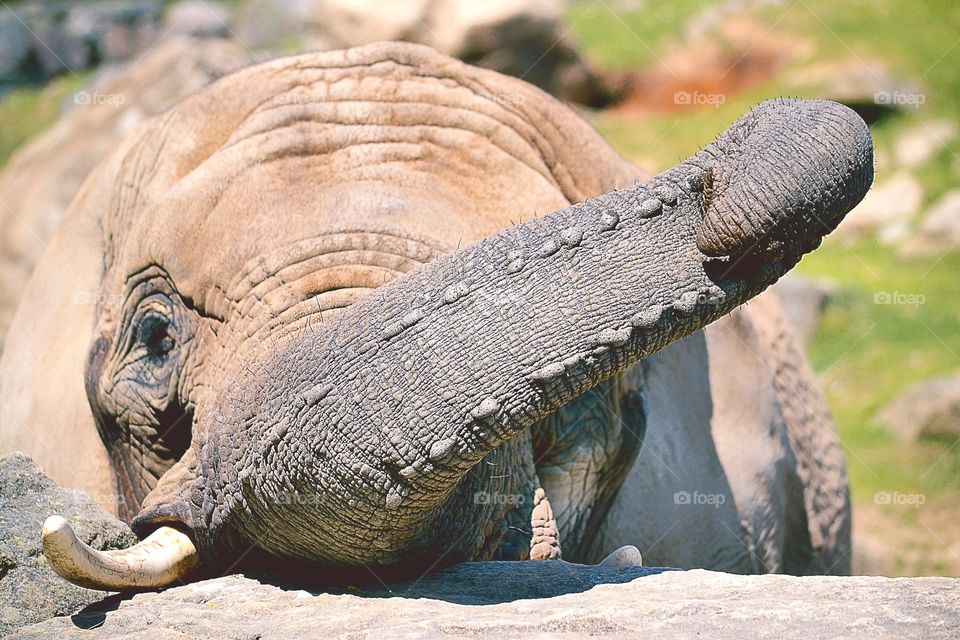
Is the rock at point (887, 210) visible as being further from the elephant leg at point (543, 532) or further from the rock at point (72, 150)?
the elephant leg at point (543, 532)

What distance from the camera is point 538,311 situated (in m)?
2.13

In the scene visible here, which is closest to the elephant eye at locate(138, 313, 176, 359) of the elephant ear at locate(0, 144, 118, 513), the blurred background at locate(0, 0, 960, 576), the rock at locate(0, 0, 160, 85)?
the elephant ear at locate(0, 144, 118, 513)

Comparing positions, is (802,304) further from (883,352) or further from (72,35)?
(72,35)

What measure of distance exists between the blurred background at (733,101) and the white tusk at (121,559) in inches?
139

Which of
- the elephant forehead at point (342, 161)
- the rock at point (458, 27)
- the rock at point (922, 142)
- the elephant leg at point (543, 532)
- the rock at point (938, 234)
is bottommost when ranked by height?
the elephant leg at point (543, 532)

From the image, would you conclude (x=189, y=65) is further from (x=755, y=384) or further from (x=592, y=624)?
(x=592, y=624)

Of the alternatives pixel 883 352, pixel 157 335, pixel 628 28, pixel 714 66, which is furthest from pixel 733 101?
pixel 157 335

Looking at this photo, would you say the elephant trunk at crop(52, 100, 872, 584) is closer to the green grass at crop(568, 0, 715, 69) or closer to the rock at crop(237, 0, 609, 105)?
the rock at crop(237, 0, 609, 105)

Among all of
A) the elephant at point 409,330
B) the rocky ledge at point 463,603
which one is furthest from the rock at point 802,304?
the rocky ledge at point 463,603

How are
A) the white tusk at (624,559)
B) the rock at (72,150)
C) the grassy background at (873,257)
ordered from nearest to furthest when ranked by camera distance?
the white tusk at (624,559)
the rock at (72,150)
the grassy background at (873,257)

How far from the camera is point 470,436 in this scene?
7.15ft

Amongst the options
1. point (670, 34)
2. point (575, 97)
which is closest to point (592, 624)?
point (575, 97)

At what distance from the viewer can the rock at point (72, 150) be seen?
680cm

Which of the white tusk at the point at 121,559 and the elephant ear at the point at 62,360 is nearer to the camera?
the white tusk at the point at 121,559
